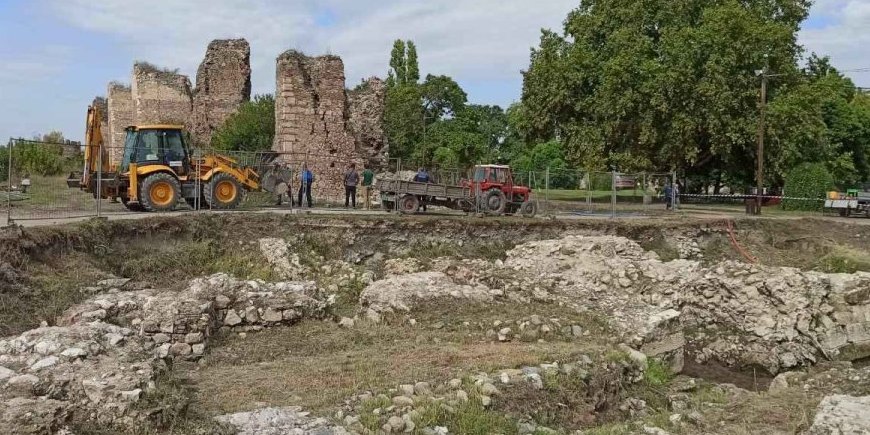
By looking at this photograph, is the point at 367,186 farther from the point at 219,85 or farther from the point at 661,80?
the point at 661,80

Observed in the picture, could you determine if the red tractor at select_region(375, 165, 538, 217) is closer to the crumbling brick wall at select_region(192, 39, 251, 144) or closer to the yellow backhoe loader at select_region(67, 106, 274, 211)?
the yellow backhoe loader at select_region(67, 106, 274, 211)

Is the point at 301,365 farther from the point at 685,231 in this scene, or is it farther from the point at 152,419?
the point at 685,231

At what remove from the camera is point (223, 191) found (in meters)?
18.8

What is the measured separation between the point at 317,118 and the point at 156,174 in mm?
7798

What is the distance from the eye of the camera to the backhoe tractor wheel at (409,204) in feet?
65.4

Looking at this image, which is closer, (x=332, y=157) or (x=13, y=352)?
(x=13, y=352)

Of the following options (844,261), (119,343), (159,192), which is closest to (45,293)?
(119,343)

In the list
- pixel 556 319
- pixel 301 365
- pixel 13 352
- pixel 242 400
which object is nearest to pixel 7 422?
pixel 13 352

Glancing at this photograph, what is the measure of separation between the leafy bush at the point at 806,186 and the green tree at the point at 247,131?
71.9ft

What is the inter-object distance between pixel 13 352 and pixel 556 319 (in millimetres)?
8066

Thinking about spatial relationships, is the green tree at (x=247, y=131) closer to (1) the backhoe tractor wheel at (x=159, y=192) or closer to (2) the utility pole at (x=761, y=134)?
(1) the backhoe tractor wheel at (x=159, y=192)

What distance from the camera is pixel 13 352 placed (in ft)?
25.1

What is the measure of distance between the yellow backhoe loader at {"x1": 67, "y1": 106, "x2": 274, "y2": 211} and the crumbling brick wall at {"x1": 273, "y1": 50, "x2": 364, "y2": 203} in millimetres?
5397

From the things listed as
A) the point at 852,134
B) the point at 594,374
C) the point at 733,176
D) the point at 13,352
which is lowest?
the point at 594,374
